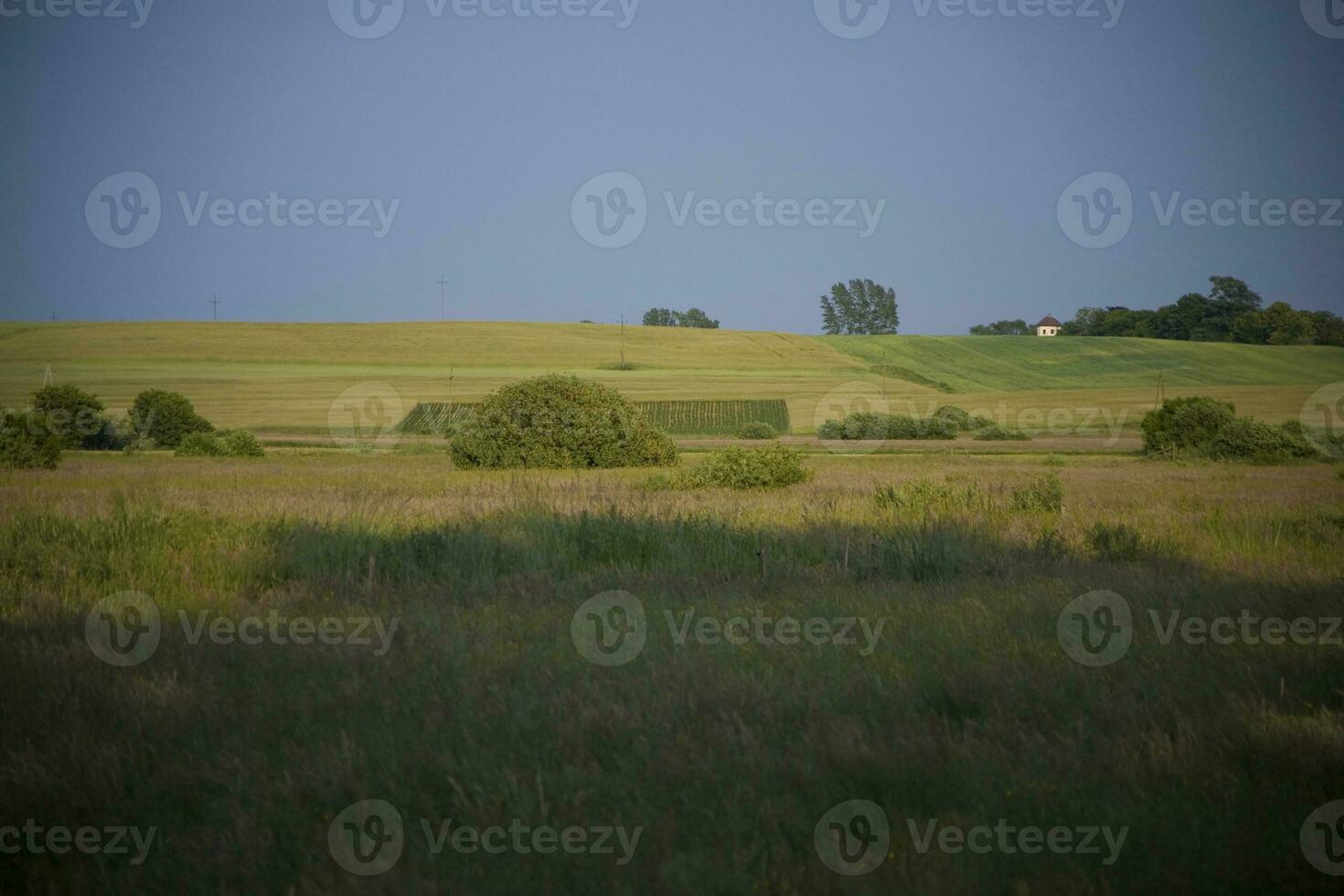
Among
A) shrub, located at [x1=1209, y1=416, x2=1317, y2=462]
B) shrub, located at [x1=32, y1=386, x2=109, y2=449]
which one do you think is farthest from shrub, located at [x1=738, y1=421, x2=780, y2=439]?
shrub, located at [x1=32, y1=386, x2=109, y2=449]

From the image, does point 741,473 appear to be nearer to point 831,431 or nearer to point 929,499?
point 929,499

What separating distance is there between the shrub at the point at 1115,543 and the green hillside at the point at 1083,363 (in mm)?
75455

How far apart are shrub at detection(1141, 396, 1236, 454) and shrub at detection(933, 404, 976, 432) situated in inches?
708

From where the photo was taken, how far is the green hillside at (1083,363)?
3364 inches

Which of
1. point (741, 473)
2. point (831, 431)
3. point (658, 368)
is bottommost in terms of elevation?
point (831, 431)

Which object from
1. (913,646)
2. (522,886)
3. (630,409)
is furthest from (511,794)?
(630,409)

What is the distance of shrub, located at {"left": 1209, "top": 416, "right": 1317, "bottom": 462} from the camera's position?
28878mm

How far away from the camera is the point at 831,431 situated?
52531 millimetres

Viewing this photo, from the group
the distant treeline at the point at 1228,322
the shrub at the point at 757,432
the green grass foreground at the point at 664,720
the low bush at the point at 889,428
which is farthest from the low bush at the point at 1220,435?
the distant treeline at the point at 1228,322

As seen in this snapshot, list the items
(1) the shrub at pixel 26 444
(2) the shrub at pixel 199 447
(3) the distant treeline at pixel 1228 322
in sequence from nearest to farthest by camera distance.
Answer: (1) the shrub at pixel 26 444
(2) the shrub at pixel 199 447
(3) the distant treeline at pixel 1228 322

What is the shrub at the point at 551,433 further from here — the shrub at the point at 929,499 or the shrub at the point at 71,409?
the shrub at the point at 71,409

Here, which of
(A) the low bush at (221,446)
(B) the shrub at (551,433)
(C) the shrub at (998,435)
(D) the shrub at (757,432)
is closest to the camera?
(B) the shrub at (551,433)

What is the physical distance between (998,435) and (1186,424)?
15.6m

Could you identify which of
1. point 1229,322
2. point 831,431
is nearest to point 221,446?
point 831,431
